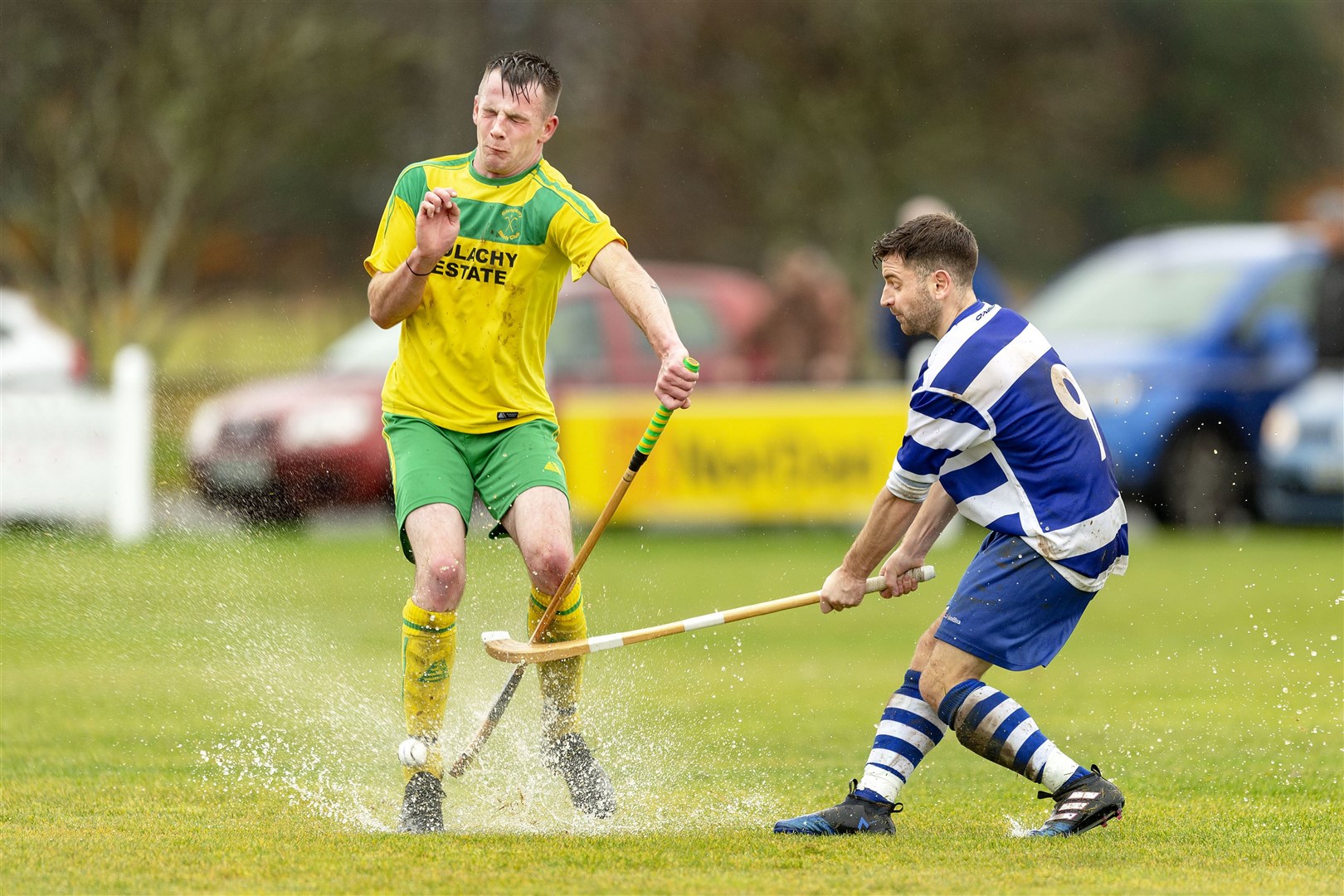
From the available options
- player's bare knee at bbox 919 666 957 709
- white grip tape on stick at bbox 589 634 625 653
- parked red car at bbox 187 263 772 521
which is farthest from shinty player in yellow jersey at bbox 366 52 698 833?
parked red car at bbox 187 263 772 521

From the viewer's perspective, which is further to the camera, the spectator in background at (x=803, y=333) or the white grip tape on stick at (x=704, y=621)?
the spectator in background at (x=803, y=333)

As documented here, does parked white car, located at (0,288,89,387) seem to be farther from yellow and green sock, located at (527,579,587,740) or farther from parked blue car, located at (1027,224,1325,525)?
yellow and green sock, located at (527,579,587,740)

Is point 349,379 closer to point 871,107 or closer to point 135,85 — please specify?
point 135,85

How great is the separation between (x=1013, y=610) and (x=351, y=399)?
979cm

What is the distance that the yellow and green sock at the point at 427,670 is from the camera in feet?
18.3

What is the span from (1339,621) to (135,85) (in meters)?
11.2

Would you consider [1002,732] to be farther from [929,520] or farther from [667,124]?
[667,124]

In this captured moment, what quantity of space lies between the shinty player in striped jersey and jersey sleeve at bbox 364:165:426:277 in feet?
4.72

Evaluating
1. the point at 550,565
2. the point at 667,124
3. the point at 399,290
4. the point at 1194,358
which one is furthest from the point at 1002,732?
the point at 667,124

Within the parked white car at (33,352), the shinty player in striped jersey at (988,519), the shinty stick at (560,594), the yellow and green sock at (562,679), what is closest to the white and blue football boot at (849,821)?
the shinty player in striped jersey at (988,519)

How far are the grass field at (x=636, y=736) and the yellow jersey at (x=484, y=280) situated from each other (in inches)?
47.3

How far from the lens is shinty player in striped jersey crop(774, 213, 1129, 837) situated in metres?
5.23

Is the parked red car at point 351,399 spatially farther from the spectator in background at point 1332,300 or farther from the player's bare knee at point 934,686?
the player's bare knee at point 934,686

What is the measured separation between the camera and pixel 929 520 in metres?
5.54
